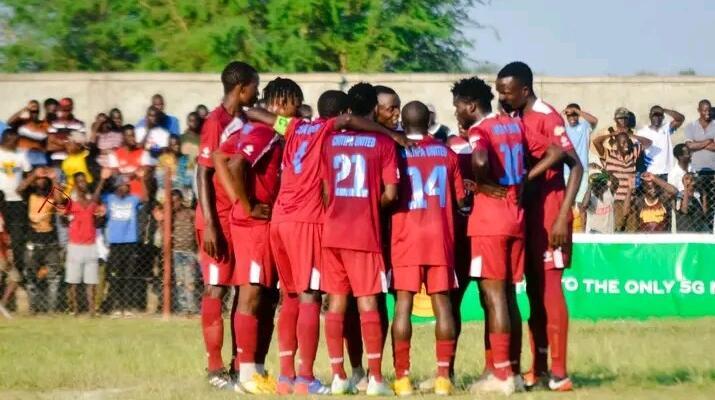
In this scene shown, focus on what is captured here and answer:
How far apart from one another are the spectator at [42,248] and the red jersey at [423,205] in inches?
394

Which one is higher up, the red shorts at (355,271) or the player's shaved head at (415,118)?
the player's shaved head at (415,118)

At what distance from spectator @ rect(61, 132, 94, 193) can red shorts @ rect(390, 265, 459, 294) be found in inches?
393

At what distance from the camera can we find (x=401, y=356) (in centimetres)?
1203

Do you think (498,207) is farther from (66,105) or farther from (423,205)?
(66,105)

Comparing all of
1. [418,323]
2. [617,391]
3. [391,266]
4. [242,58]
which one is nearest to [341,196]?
[391,266]

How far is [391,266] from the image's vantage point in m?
12.3

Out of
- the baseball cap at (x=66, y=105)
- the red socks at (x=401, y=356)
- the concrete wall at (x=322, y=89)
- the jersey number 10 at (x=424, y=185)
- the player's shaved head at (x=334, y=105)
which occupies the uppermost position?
the concrete wall at (x=322, y=89)

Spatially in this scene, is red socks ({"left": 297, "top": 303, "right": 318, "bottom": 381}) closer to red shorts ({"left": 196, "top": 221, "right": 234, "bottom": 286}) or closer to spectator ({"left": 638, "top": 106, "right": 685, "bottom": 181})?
red shorts ({"left": 196, "top": 221, "right": 234, "bottom": 286})

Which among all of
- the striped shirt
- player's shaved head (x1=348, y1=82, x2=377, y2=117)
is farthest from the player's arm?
player's shaved head (x1=348, y1=82, x2=377, y2=117)

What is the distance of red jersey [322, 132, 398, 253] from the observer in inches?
468

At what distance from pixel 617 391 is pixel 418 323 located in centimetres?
796

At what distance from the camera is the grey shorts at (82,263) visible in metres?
21.0

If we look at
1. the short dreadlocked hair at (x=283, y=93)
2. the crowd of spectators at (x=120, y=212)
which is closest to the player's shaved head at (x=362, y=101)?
the short dreadlocked hair at (x=283, y=93)

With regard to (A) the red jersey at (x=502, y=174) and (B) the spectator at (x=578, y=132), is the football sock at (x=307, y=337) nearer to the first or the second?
(A) the red jersey at (x=502, y=174)
